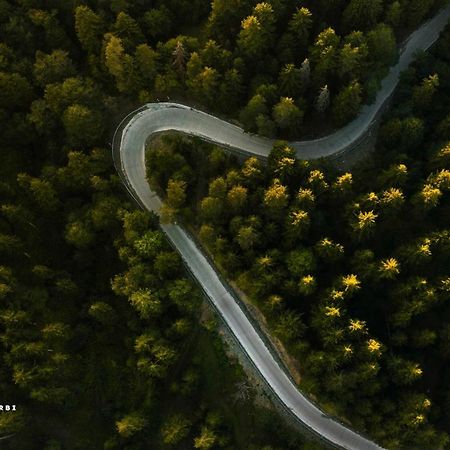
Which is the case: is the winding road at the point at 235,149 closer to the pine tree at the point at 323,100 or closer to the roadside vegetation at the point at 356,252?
the roadside vegetation at the point at 356,252

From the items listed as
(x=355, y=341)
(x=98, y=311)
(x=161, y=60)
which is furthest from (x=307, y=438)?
(x=161, y=60)

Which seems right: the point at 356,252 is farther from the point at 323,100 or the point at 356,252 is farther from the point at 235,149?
the point at 235,149

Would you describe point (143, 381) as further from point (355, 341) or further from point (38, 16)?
point (38, 16)

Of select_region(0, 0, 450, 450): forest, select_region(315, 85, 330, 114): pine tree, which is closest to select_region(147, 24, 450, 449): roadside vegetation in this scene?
select_region(0, 0, 450, 450): forest

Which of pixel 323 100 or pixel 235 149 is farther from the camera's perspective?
pixel 235 149

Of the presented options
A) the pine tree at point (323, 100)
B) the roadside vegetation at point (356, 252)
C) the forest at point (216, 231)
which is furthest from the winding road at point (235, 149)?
the pine tree at point (323, 100)

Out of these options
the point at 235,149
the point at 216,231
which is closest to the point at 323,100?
the point at 235,149
